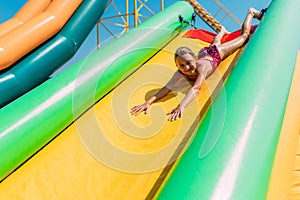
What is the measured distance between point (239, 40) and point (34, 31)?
4.39 ft

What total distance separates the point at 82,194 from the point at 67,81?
0.59 meters

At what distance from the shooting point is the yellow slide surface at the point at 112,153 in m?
0.91

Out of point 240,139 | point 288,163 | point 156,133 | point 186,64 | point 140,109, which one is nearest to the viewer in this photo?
point 240,139

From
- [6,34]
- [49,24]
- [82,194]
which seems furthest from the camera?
[49,24]

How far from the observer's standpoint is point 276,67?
39.8 inches

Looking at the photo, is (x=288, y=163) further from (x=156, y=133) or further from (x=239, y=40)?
(x=239, y=40)

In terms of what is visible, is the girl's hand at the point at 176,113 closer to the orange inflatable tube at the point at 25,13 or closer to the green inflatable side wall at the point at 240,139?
the green inflatable side wall at the point at 240,139

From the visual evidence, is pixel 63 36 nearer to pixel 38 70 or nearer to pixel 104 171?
pixel 38 70

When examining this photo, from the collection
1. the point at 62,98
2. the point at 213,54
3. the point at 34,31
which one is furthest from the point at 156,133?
the point at 34,31

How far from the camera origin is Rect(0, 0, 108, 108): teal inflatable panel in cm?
157

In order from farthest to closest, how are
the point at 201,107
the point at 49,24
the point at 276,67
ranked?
the point at 49,24 < the point at 201,107 < the point at 276,67

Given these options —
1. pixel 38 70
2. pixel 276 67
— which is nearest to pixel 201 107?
pixel 276 67

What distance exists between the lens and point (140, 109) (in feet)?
4.51

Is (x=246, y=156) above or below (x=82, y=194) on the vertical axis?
below
